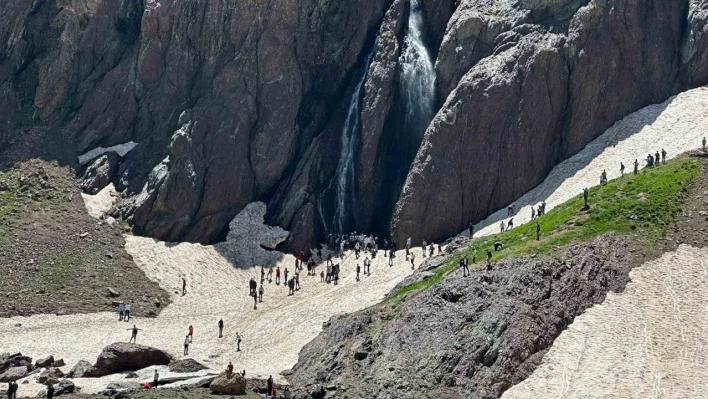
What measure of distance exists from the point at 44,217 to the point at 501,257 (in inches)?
1641

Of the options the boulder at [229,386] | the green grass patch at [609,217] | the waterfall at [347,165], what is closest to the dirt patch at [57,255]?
the waterfall at [347,165]

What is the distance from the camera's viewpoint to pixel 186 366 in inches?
2398

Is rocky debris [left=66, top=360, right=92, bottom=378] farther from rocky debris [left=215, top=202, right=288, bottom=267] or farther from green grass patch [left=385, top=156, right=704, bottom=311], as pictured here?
rocky debris [left=215, top=202, right=288, bottom=267]

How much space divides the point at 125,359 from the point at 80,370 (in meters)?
2.74

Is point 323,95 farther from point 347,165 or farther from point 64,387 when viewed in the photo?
point 64,387

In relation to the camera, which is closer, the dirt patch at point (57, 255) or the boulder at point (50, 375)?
the boulder at point (50, 375)

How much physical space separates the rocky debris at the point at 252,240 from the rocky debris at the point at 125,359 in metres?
22.3

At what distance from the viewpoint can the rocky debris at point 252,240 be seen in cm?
8469

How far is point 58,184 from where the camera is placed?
89250mm

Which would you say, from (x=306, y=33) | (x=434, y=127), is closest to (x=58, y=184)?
(x=306, y=33)

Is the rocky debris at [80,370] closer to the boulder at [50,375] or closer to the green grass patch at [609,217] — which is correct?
the boulder at [50,375]

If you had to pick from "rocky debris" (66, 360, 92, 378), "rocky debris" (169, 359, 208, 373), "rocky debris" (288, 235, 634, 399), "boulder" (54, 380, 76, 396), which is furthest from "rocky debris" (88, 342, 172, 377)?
"rocky debris" (288, 235, 634, 399)

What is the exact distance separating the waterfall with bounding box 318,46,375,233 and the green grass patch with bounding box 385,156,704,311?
61.2 feet

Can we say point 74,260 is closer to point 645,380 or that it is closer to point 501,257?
point 501,257
